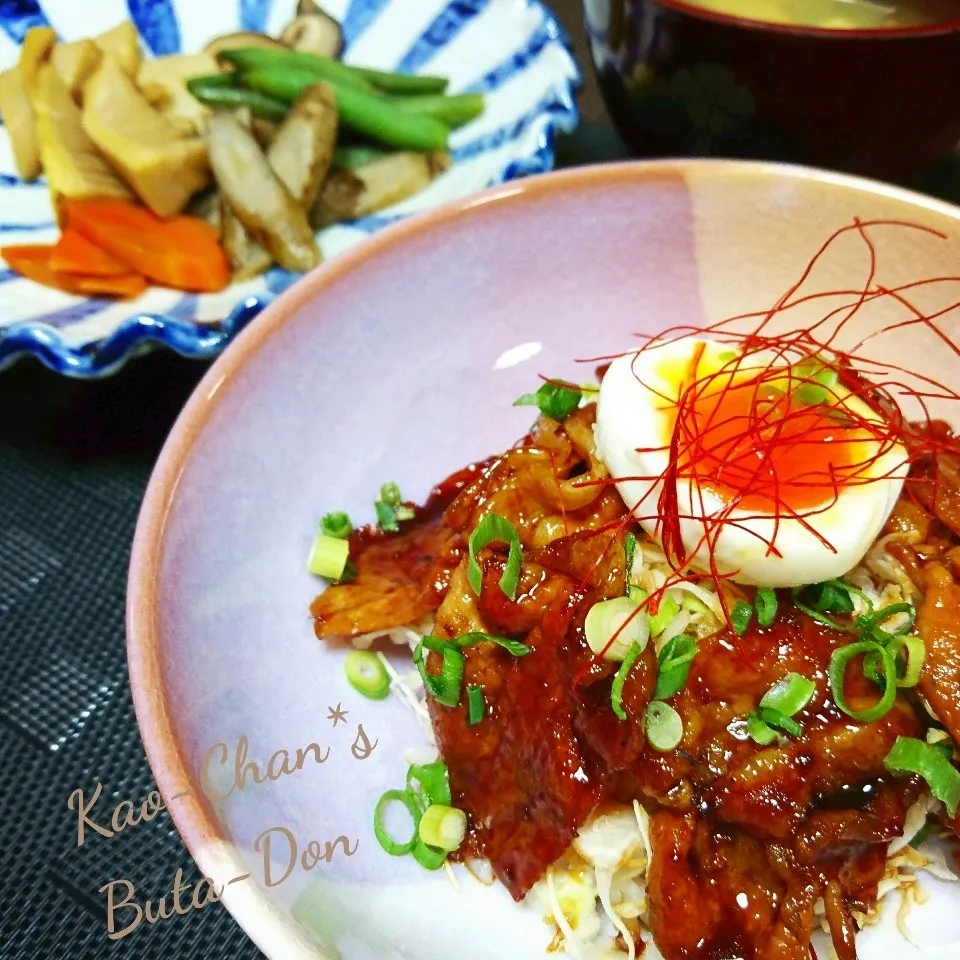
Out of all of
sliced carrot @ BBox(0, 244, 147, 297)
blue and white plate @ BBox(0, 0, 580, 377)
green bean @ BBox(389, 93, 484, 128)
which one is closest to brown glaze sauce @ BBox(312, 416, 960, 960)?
blue and white plate @ BBox(0, 0, 580, 377)

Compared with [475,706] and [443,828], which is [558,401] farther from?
[443,828]

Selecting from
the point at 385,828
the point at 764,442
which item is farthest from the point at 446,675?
the point at 764,442

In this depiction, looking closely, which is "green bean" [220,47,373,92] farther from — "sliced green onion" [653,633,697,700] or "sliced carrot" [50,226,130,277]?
"sliced green onion" [653,633,697,700]

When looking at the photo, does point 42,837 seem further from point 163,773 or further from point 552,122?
point 552,122

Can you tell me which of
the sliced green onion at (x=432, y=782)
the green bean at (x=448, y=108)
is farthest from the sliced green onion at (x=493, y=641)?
the green bean at (x=448, y=108)

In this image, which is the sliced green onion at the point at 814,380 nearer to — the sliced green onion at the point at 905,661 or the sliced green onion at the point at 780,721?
the sliced green onion at the point at 905,661

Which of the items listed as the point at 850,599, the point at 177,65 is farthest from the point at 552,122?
the point at 850,599
